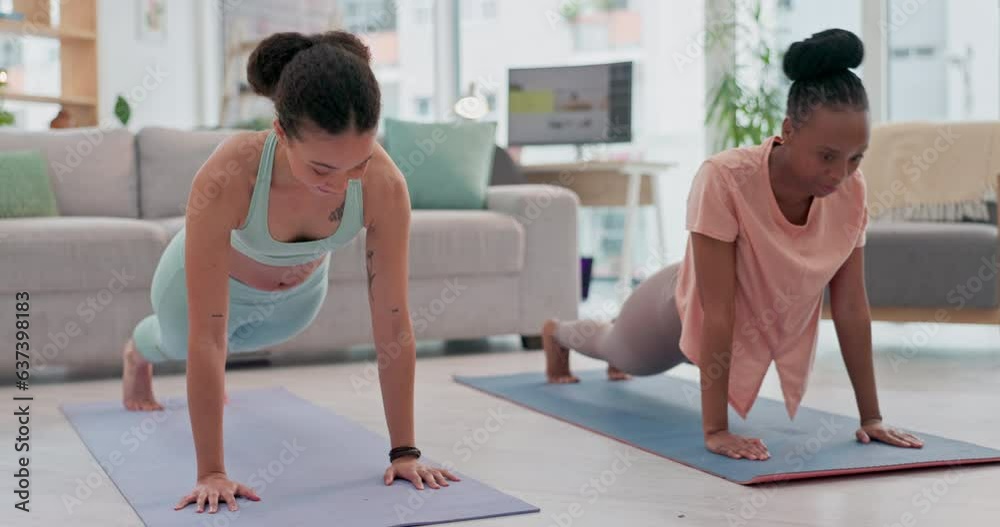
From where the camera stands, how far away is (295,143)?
1611 mm

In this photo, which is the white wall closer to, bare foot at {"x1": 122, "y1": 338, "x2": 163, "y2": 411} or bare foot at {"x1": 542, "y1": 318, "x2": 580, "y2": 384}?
bare foot at {"x1": 122, "y1": 338, "x2": 163, "y2": 411}

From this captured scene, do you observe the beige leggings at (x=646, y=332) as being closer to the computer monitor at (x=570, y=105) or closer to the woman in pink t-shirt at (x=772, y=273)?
the woman in pink t-shirt at (x=772, y=273)

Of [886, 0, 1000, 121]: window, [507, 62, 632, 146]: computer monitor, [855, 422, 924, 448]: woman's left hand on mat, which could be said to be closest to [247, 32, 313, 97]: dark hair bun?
[855, 422, 924, 448]: woman's left hand on mat

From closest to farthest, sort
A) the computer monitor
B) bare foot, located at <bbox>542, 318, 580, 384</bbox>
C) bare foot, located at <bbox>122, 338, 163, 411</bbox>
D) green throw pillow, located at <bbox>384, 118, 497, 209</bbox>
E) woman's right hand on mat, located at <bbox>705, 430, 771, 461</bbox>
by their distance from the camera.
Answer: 1. woman's right hand on mat, located at <bbox>705, 430, 771, 461</bbox>
2. bare foot, located at <bbox>122, 338, 163, 411</bbox>
3. bare foot, located at <bbox>542, 318, 580, 384</bbox>
4. green throw pillow, located at <bbox>384, 118, 497, 209</bbox>
5. the computer monitor

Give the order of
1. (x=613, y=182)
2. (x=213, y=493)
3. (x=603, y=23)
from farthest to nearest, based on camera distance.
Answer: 1. (x=603, y=23)
2. (x=613, y=182)
3. (x=213, y=493)

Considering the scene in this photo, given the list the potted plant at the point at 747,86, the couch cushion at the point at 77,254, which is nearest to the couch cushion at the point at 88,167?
the couch cushion at the point at 77,254

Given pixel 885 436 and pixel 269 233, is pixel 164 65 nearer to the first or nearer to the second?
pixel 269 233

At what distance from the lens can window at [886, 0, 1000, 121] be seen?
17.4 feet

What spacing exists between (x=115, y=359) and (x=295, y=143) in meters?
2.18

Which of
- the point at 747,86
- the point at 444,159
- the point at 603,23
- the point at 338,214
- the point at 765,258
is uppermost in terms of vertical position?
the point at 603,23

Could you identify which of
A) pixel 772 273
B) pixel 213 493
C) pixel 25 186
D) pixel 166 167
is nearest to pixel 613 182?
pixel 166 167

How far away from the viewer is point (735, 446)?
217 cm

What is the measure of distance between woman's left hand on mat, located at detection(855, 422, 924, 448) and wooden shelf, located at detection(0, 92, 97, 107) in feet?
15.5

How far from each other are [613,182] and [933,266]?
178 centimetres
